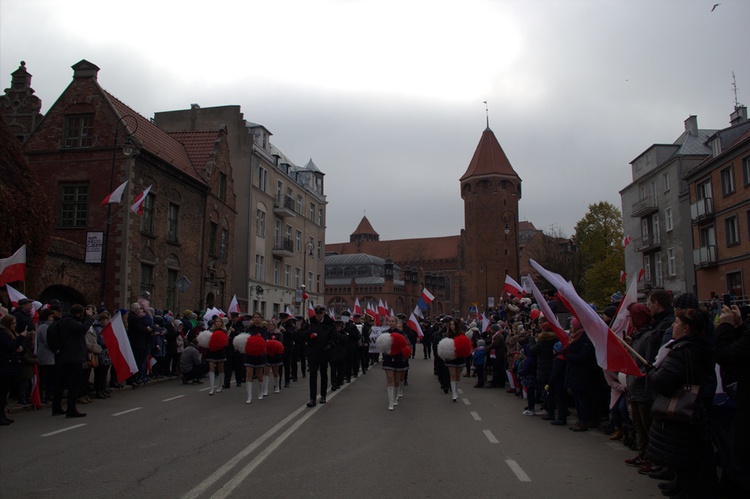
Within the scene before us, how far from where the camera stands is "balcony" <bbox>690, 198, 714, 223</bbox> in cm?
3397

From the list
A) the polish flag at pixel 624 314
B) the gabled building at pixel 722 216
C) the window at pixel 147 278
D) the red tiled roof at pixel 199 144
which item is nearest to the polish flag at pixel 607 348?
the polish flag at pixel 624 314

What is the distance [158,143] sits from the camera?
2991cm

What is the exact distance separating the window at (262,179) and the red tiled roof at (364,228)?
8297cm

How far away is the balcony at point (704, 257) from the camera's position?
33812 mm

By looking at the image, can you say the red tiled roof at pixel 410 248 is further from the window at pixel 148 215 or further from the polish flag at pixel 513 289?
the polish flag at pixel 513 289

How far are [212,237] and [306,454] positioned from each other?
2765cm

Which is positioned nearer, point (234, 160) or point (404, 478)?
point (404, 478)

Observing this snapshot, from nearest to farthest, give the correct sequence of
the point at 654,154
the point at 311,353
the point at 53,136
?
the point at 311,353
the point at 53,136
the point at 654,154

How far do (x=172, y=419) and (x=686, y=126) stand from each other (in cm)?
4606

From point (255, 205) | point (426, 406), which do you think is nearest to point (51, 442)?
point (426, 406)

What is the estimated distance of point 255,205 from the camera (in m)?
41.7

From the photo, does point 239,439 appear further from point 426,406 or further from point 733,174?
point 733,174

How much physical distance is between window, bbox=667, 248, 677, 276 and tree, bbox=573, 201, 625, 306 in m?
9.59

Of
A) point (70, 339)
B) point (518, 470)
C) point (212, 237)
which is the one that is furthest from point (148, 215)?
point (518, 470)
